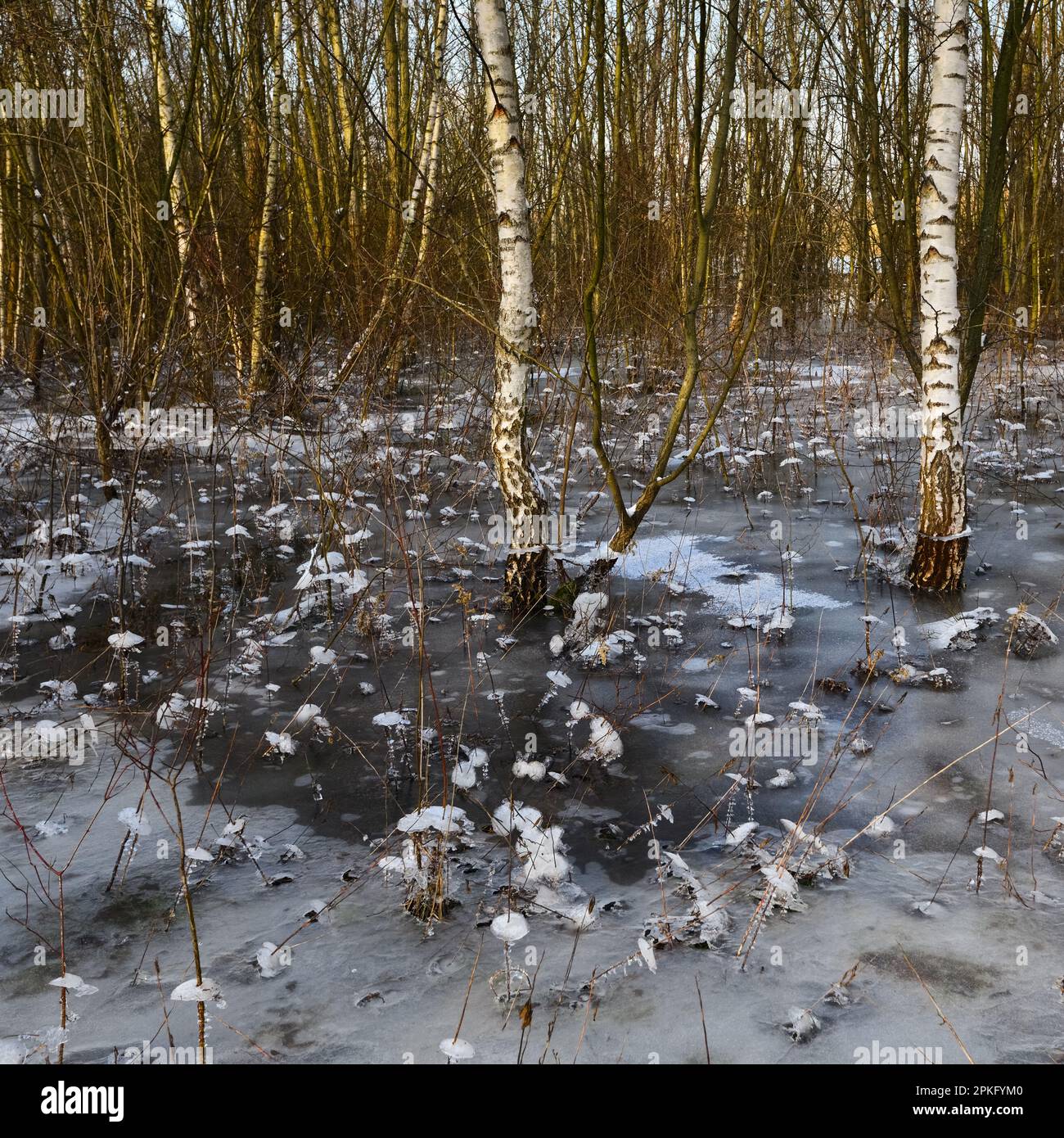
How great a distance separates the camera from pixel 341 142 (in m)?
12.0

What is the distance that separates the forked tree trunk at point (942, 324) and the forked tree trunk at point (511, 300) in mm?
2176

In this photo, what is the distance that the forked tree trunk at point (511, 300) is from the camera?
4.46 meters

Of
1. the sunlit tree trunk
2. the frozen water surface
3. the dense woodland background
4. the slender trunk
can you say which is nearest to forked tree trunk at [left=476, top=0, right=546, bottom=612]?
the dense woodland background

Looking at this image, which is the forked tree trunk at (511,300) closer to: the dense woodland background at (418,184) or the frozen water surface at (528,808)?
the dense woodland background at (418,184)

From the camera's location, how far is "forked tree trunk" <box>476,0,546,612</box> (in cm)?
446

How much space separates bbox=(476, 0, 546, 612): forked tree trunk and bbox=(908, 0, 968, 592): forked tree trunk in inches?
85.7

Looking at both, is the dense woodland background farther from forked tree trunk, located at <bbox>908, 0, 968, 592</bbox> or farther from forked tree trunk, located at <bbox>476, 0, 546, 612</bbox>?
forked tree trunk, located at <bbox>908, 0, 968, 592</bbox>

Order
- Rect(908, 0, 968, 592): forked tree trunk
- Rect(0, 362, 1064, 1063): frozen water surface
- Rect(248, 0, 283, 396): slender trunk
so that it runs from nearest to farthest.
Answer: Rect(0, 362, 1064, 1063): frozen water surface < Rect(908, 0, 968, 592): forked tree trunk < Rect(248, 0, 283, 396): slender trunk

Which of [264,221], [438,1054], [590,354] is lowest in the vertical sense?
[438,1054]

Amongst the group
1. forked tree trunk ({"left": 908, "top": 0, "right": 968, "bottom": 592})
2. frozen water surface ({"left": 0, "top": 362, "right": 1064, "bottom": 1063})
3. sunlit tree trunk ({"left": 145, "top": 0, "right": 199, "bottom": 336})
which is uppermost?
sunlit tree trunk ({"left": 145, "top": 0, "right": 199, "bottom": 336})

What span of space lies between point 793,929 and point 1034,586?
374cm

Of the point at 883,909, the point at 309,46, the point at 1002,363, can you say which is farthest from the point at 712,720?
the point at 309,46

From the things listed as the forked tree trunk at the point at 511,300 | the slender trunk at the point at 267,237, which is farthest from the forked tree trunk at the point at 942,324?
the slender trunk at the point at 267,237
